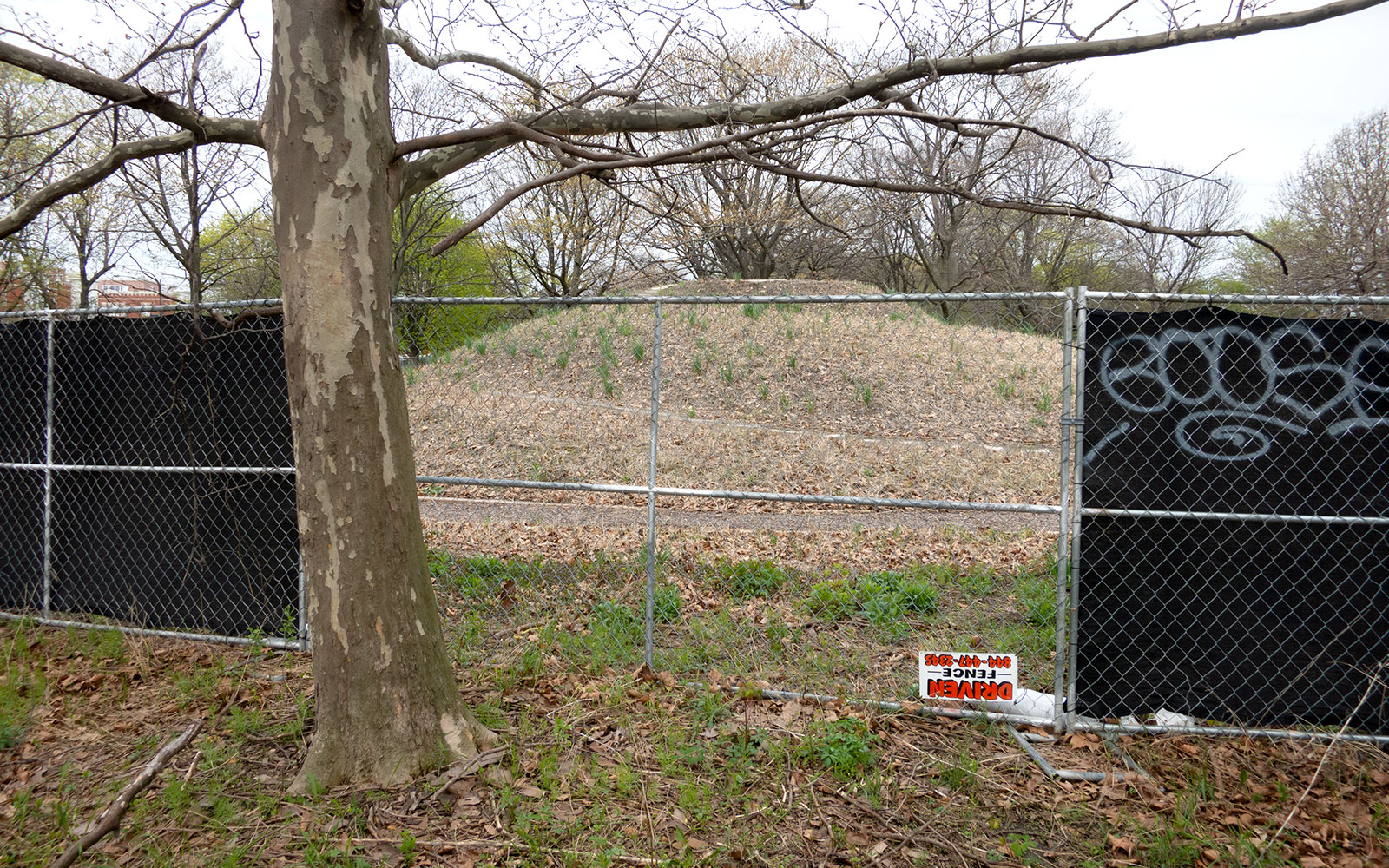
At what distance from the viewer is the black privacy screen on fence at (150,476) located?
510 cm

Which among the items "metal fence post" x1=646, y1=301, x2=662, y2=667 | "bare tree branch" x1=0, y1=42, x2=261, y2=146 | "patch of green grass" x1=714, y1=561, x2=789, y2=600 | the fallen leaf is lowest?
the fallen leaf

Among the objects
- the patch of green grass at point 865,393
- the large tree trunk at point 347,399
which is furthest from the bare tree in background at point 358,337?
the patch of green grass at point 865,393

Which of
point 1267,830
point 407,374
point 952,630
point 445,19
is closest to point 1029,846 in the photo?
point 1267,830

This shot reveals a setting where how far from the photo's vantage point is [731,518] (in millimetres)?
9047

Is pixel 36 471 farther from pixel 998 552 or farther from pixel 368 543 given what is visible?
pixel 998 552

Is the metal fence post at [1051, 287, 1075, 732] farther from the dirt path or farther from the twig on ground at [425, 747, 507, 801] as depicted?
the dirt path

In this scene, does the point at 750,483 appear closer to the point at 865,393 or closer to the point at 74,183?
the point at 865,393

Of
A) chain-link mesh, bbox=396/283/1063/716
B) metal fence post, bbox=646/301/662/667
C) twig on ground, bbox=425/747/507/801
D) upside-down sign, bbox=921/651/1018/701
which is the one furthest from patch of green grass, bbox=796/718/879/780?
twig on ground, bbox=425/747/507/801

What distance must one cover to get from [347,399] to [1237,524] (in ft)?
14.0

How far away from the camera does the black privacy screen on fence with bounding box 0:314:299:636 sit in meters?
5.10

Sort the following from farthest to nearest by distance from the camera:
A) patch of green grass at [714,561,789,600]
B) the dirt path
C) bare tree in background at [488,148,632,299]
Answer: bare tree in background at [488,148,632,299] < the dirt path < patch of green grass at [714,561,789,600]

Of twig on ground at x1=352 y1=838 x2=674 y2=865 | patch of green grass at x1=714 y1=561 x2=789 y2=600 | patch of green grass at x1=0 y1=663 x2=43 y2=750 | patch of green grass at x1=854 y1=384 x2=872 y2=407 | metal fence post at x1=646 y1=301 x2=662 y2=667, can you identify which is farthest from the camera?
patch of green grass at x1=854 y1=384 x2=872 y2=407

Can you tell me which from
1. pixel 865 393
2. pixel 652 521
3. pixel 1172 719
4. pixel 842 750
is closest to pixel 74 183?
pixel 652 521

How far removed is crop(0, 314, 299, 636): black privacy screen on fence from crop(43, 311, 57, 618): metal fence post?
0.7 inches
